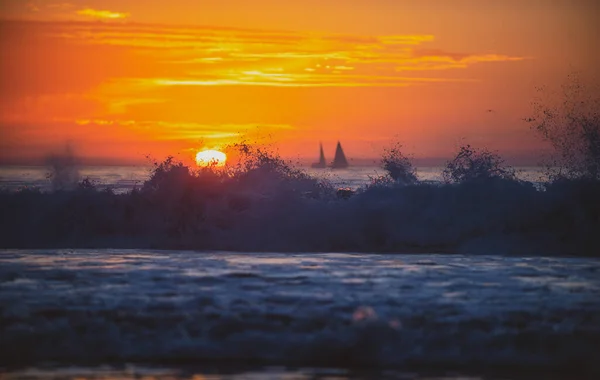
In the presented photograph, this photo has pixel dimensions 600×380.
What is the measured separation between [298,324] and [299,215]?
8877 millimetres

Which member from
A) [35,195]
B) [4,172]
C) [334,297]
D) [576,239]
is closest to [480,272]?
[334,297]

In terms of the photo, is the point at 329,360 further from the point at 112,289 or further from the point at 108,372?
the point at 112,289

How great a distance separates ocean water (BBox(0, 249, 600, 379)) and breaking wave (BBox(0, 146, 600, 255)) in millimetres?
4631

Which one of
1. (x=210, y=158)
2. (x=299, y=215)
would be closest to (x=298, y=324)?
(x=299, y=215)

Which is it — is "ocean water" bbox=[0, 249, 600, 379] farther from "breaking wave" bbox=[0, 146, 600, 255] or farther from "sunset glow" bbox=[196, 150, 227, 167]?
"sunset glow" bbox=[196, 150, 227, 167]

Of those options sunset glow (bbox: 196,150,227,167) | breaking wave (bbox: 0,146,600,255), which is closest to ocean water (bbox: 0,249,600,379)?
breaking wave (bbox: 0,146,600,255)

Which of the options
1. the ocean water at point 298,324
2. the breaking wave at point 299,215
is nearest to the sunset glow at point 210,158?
the breaking wave at point 299,215

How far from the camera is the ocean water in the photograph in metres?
6.81

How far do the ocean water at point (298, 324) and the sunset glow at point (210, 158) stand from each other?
7403 mm

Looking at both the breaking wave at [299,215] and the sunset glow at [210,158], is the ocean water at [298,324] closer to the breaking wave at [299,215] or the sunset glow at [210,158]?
the breaking wave at [299,215]

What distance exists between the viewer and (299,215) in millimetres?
16578

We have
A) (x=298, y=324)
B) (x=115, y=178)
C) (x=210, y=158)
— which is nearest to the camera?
(x=298, y=324)

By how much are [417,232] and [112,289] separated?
7805 millimetres

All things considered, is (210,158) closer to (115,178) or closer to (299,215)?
(299,215)
